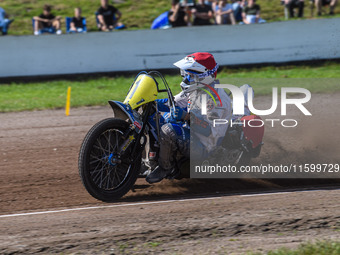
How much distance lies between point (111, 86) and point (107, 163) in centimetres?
835

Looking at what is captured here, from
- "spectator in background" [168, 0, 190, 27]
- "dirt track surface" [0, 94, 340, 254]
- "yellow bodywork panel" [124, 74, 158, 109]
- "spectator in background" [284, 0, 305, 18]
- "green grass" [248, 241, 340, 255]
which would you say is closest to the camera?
"green grass" [248, 241, 340, 255]

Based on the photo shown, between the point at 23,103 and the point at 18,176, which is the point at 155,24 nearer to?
the point at 23,103

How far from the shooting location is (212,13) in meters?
16.1

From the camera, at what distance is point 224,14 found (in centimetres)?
1602

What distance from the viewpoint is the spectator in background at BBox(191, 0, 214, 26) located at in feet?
52.2

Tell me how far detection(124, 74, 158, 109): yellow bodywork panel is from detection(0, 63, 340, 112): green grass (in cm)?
631

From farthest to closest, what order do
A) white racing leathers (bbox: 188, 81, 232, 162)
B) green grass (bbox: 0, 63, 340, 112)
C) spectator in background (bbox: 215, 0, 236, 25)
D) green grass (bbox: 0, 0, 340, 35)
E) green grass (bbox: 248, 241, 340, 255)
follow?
1. green grass (bbox: 0, 0, 340, 35)
2. spectator in background (bbox: 215, 0, 236, 25)
3. green grass (bbox: 0, 63, 340, 112)
4. white racing leathers (bbox: 188, 81, 232, 162)
5. green grass (bbox: 248, 241, 340, 255)

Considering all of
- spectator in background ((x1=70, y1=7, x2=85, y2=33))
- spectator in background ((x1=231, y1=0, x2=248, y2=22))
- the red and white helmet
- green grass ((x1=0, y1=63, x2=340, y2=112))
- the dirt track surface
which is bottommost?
the dirt track surface

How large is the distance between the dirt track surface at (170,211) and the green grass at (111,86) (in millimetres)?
4045

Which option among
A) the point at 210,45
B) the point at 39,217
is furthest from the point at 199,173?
the point at 210,45

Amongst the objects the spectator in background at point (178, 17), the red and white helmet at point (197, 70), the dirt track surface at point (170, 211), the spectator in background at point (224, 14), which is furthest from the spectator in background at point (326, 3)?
the red and white helmet at point (197, 70)

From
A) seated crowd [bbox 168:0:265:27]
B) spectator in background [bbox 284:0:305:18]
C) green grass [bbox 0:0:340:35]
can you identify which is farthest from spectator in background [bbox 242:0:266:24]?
spectator in background [bbox 284:0:305:18]

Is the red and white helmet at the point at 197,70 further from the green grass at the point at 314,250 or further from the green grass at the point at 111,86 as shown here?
the green grass at the point at 111,86

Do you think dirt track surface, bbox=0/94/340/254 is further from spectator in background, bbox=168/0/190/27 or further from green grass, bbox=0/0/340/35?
green grass, bbox=0/0/340/35
